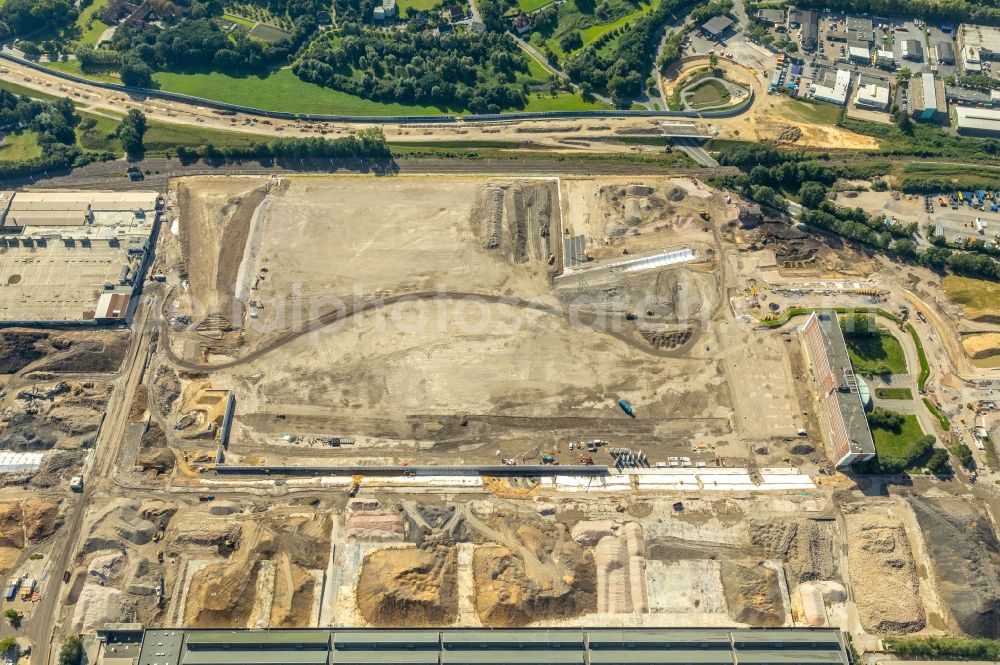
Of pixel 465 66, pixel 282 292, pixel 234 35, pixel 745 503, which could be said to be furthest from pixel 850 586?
pixel 234 35

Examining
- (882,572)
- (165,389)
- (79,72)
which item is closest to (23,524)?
(165,389)

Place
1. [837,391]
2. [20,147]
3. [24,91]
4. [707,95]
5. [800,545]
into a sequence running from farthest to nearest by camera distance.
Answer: [707,95] → [24,91] → [20,147] → [837,391] → [800,545]

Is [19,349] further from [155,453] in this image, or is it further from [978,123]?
[978,123]

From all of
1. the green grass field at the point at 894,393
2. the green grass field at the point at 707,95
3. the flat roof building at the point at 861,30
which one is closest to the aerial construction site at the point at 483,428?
the green grass field at the point at 894,393

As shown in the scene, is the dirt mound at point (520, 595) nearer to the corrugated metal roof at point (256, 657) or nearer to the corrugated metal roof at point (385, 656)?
the corrugated metal roof at point (385, 656)

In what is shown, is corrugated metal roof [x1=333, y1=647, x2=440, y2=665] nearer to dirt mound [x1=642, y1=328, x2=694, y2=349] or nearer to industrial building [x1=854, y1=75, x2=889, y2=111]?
dirt mound [x1=642, y1=328, x2=694, y2=349]

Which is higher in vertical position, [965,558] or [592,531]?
[965,558]
